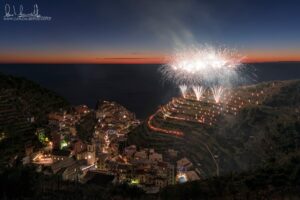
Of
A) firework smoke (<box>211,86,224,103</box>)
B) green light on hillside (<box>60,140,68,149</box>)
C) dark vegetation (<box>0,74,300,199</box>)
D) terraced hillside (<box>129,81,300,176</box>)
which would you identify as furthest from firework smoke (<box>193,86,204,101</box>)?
green light on hillside (<box>60,140,68,149</box>)

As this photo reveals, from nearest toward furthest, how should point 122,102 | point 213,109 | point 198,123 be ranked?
point 198,123 → point 213,109 → point 122,102

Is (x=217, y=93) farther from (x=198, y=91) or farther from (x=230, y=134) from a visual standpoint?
(x=230, y=134)

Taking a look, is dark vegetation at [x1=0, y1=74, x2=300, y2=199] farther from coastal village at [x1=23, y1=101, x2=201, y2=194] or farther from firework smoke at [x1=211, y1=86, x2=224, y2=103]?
firework smoke at [x1=211, y1=86, x2=224, y2=103]

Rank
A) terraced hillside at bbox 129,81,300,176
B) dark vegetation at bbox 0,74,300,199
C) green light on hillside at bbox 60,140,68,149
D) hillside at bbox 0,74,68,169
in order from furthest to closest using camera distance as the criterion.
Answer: green light on hillside at bbox 60,140,68,149
hillside at bbox 0,74,68,169
terraced hillside at bbox 129,81,300,176
dark vegetation at bbox 0,74,300,199

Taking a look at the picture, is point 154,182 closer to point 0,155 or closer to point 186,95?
point 0,155

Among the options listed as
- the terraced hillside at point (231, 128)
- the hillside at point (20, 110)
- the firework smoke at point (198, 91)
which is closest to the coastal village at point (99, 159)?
the hillside at point (20, 110)

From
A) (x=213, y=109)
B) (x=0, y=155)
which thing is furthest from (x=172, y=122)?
(x=0, y=155)

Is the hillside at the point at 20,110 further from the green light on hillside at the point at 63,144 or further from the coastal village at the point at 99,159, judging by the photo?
the green light on hillside at the point at 63,144
